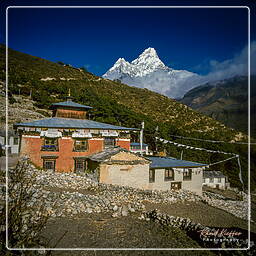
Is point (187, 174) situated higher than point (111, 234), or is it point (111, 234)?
point (111, 234)

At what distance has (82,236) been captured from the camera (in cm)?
516

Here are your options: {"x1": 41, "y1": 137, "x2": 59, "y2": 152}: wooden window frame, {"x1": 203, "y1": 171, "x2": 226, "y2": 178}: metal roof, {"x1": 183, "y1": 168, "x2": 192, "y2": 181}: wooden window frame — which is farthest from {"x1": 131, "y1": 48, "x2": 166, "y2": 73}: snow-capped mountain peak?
{"x1": 203, "y1": 171, "x2": 226, "y2": 178}: metal roof

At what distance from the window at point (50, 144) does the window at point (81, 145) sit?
5.90ft

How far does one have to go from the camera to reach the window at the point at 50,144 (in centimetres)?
1805

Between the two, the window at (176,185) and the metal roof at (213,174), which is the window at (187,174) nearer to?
the window at (176,185)

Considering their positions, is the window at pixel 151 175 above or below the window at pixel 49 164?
below

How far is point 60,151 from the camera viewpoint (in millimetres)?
18656

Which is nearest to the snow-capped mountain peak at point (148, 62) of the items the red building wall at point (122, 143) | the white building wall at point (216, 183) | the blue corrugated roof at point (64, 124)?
the blue corrugated roof at point (64, 124)

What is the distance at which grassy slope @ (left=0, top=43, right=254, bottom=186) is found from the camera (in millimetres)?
33562

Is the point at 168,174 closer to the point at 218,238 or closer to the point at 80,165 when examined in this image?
the point at 80,165

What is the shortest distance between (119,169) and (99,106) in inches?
989

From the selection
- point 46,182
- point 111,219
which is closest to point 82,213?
point 111,219

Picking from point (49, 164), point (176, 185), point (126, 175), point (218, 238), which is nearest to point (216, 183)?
point (176, 185)

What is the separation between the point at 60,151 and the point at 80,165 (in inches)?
94.1
